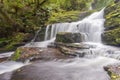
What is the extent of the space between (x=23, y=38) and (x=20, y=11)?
1.98m

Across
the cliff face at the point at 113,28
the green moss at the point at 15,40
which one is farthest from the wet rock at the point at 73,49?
the green moss at the point at 15,40

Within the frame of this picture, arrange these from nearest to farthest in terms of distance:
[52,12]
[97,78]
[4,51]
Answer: [97,78]
[4,51]
[52,12]

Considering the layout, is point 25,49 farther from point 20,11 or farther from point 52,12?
point 52,12

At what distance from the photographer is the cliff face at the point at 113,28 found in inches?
485

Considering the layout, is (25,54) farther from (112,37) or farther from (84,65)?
(112,37)

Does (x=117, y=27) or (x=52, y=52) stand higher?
(x=117, y=27)

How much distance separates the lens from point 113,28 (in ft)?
43.7

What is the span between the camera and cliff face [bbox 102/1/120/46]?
12312mm

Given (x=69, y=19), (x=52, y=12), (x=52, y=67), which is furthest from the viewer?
(x=52, y=12)

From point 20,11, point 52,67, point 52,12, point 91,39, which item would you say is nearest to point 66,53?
point 52,67

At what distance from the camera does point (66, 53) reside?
1082cm

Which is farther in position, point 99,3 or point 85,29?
point 99,3

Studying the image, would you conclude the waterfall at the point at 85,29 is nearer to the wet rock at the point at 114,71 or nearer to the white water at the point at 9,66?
the white water at the point at 9,66

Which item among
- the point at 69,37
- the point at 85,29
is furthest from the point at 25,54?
the point at 85,29
